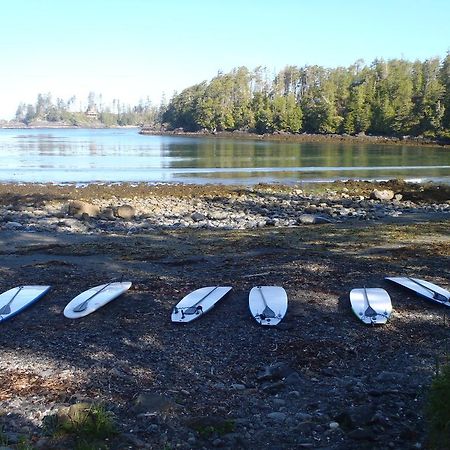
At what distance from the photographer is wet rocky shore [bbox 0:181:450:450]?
5.60 metres

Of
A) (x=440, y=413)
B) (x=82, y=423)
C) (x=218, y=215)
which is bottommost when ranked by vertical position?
(x=218, y=215)

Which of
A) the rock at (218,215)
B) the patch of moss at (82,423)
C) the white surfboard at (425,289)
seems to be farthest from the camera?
the rock at (218,215)

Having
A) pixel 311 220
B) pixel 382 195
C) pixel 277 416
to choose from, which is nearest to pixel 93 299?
pixel 277 416

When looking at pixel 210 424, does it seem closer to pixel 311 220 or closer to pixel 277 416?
pixel 277 416

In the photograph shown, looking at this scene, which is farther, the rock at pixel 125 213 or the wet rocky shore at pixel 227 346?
the rock at pixel 125 213

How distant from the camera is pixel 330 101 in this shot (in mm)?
116312

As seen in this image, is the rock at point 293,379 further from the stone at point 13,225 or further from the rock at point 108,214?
the rock at point 108,214

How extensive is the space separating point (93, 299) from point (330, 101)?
112 metres

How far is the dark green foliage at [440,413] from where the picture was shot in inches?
175

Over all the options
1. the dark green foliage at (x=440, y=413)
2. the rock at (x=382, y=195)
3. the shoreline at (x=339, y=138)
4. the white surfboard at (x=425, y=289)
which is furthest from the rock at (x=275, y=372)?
the shoreline at (x=339, y=138)

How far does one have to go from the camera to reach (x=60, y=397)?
20.6 feet

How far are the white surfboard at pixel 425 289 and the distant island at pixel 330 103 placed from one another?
86.8 m

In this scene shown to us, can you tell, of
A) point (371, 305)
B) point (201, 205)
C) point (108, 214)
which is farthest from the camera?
point (201, 205)

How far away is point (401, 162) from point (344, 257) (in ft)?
149
